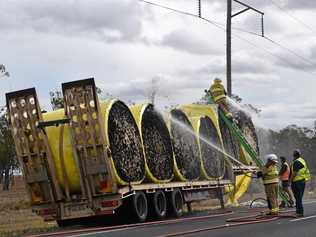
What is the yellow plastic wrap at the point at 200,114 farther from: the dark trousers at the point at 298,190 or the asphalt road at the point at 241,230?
the asphalt road at the point at 241,230

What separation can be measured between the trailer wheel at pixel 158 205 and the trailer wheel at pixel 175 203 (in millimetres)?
471

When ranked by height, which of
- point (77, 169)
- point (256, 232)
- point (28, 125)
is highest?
point (28, 125)

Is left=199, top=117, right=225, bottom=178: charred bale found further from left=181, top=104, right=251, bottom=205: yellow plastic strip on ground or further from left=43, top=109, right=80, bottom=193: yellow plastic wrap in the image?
left=43, top=109, right=80, bottom=193: yellow plastic wrap

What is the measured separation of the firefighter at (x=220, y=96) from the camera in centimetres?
2358

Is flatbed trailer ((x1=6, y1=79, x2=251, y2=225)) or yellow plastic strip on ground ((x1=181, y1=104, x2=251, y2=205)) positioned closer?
flatbed trailer ((x1=6, y1=79, x2=251, y2=225))

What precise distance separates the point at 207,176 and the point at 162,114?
3.40 m

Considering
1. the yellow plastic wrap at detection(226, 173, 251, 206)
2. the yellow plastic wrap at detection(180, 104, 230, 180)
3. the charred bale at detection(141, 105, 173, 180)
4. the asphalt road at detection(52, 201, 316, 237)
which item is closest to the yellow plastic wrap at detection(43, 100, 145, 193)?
the charred bale at detection(141, 105, 173, 180)

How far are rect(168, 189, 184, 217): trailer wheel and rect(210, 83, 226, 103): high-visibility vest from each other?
469 cm

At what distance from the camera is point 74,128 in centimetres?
1655

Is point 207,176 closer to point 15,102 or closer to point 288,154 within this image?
point 15,102

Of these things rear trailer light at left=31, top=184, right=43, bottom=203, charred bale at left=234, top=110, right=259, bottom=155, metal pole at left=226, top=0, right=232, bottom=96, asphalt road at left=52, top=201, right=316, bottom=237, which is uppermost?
metal pole at left=226, top=0, right=232, bottom=96

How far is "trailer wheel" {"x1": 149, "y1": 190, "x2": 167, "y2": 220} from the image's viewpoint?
18492 millimetres

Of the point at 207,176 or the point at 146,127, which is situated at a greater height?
the point at 146,127

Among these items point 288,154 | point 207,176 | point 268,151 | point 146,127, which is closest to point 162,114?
point 146,127
